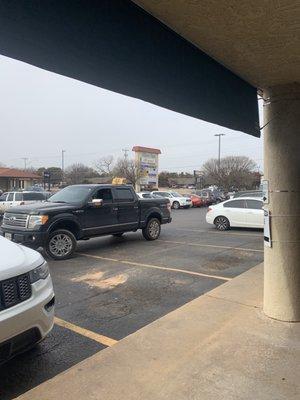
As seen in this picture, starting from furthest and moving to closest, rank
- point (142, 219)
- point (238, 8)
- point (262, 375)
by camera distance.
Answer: point (142, 219) < point (262, 375) < point (238, 8)

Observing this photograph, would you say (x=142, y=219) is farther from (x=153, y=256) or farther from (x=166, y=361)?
(x=166, y=361)

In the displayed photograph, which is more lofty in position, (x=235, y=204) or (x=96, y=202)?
(x=96, y=202)

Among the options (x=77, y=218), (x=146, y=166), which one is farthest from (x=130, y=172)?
(x=77, y=218)

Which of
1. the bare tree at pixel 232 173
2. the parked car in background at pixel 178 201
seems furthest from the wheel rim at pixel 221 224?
the bare tree at pixel 232 173

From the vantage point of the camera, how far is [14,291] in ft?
11.1

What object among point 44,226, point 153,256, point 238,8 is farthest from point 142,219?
point 238,8

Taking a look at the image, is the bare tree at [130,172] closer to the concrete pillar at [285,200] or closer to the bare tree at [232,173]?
the bare tree at [232,173]

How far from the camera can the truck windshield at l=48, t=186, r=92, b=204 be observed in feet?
35.0

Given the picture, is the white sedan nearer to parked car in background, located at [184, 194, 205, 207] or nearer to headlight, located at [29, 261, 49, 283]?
headlight, located at [29, 261, 49, 283]

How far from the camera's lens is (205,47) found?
3.85 m

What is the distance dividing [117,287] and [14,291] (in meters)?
3.71

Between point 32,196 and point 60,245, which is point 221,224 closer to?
point 60,245

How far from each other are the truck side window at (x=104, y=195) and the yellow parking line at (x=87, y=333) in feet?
19.6

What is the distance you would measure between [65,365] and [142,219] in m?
8.64
